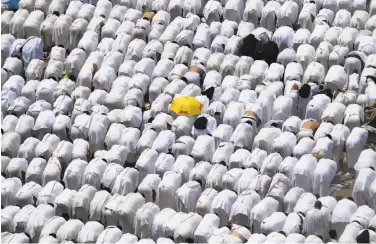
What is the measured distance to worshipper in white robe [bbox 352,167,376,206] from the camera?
77.4ft

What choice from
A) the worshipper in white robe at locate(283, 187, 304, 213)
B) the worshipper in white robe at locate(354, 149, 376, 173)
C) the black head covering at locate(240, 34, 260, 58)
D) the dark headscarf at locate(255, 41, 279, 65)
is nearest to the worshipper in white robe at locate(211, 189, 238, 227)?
the worshipper in white robe at locate(283, 187, 304, 213)

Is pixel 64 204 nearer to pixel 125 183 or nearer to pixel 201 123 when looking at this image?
pixel 125 183

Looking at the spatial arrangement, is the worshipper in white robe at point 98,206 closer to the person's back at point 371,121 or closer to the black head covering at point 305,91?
the black head covering at point 305,91

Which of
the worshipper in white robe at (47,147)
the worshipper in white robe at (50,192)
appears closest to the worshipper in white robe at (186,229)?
the worshipper in white robe at (50,192)

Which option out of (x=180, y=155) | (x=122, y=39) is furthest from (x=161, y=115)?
(x=122, y=39)

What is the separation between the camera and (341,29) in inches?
1111

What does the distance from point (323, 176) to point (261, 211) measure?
5.16 ft

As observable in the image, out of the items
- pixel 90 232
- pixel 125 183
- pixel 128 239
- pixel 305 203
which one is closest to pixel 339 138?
pixel 305 203

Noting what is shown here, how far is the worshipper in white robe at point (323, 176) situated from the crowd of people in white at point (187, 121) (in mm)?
25

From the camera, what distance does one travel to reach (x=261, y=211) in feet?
76.3

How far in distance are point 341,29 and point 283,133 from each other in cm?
397

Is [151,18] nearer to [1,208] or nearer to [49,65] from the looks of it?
[49,65]

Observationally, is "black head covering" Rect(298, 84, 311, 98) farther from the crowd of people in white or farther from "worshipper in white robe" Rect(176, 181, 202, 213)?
"worshipper in white robe" Rect(176, 181, 202, 213)

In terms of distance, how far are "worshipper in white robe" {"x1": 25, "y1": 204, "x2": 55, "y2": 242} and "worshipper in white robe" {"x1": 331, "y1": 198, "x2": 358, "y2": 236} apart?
5.10 metres
